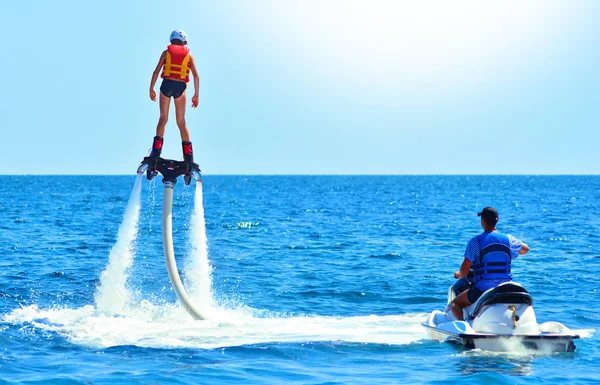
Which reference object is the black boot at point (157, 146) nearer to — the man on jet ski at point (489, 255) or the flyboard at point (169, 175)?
the flyboard at point (169, 175)

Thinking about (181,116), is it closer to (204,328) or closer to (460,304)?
(204,328)

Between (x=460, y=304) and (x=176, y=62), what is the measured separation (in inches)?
276

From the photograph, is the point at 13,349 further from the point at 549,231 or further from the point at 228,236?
the point at 549,231

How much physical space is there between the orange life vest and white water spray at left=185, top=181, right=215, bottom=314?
7.10 ft

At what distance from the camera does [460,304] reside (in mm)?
14867

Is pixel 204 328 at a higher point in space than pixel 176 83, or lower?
lower

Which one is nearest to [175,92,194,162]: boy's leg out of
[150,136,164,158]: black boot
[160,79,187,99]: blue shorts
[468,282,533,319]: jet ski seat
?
[160,79,187,99]: blue shorts

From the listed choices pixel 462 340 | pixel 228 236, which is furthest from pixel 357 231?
pixel 462 340

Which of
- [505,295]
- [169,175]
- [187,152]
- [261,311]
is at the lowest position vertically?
[261,311]

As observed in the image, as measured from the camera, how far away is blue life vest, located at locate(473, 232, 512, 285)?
45.8 ft

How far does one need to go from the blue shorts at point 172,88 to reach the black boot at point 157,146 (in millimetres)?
882

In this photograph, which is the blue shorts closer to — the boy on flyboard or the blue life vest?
the boy on flyboard

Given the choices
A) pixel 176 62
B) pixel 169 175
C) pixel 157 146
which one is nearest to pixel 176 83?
pixel 176 62

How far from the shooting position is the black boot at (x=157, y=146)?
50.9ft
